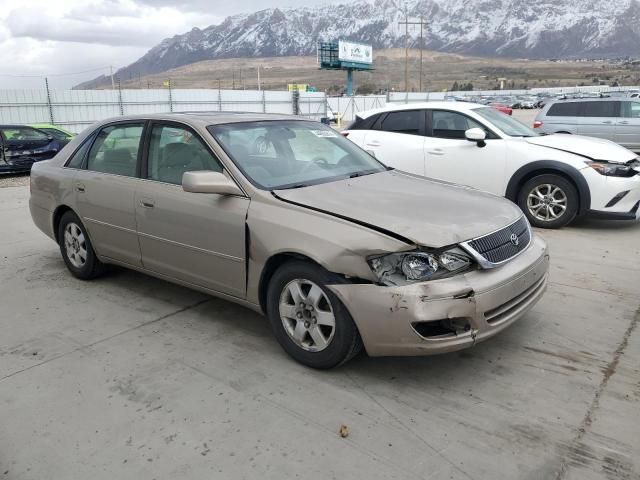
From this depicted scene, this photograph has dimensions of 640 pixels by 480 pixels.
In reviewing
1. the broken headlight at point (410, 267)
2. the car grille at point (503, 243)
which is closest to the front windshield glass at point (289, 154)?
the broken headlight at point (410, 267)

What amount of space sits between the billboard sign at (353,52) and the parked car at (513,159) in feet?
186

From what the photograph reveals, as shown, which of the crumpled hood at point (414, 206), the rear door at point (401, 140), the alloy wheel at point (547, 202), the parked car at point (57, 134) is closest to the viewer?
the crumpled hood at point (414, 206)

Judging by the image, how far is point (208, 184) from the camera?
3689 millimetres

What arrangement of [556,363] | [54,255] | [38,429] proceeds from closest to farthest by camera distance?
[38,429], [556,363], [54,255]

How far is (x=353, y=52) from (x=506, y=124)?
60527 mm

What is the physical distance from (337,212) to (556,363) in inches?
67.1

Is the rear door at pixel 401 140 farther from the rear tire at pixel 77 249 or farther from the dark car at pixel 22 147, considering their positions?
the dark car at pixel 22 147

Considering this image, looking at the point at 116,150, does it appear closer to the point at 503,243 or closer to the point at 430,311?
the point at 430,311

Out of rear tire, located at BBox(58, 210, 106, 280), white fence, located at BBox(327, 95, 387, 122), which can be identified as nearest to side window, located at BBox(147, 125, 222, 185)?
rear tire, located at BBox(58, 210, 106, 280)

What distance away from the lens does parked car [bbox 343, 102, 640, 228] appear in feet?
21.9

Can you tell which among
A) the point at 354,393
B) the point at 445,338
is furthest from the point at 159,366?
the point at 445,338

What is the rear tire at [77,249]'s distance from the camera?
5145 mm

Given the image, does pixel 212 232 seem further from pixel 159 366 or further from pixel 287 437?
pixel 287 437

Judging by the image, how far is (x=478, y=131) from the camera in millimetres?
7098
